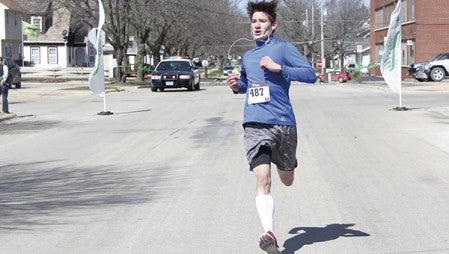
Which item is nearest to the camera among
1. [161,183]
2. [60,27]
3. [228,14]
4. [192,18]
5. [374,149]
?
[161,183]

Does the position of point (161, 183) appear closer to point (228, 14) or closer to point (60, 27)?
point (228, 14)

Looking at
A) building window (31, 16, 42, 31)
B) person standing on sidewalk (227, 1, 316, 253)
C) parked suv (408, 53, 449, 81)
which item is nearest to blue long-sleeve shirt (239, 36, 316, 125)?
person standing on sidewalk (227, 1, 316, 253)

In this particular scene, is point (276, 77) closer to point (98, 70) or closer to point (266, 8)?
point (266, 8)

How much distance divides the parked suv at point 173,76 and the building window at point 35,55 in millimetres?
44961

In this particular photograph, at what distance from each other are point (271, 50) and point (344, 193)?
10.7 feet

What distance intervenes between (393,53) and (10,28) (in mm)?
54640

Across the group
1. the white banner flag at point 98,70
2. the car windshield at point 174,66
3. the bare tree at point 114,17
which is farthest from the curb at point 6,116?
the bare tree at point 114,17

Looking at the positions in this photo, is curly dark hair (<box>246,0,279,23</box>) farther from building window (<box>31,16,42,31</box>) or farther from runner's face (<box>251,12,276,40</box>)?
building window (<box>31,16,42,31</box>)

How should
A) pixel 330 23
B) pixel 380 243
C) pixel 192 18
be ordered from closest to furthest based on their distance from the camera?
pixel 380 243, pixel 192 18, pixel 330 23

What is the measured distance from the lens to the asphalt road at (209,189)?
6.51 m

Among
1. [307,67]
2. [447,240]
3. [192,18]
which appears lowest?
[447,240]

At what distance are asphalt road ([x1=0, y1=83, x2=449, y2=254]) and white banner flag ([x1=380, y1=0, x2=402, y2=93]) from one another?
2926mm

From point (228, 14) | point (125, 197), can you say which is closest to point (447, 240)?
point (125, 197)

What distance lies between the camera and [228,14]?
70500 mm
